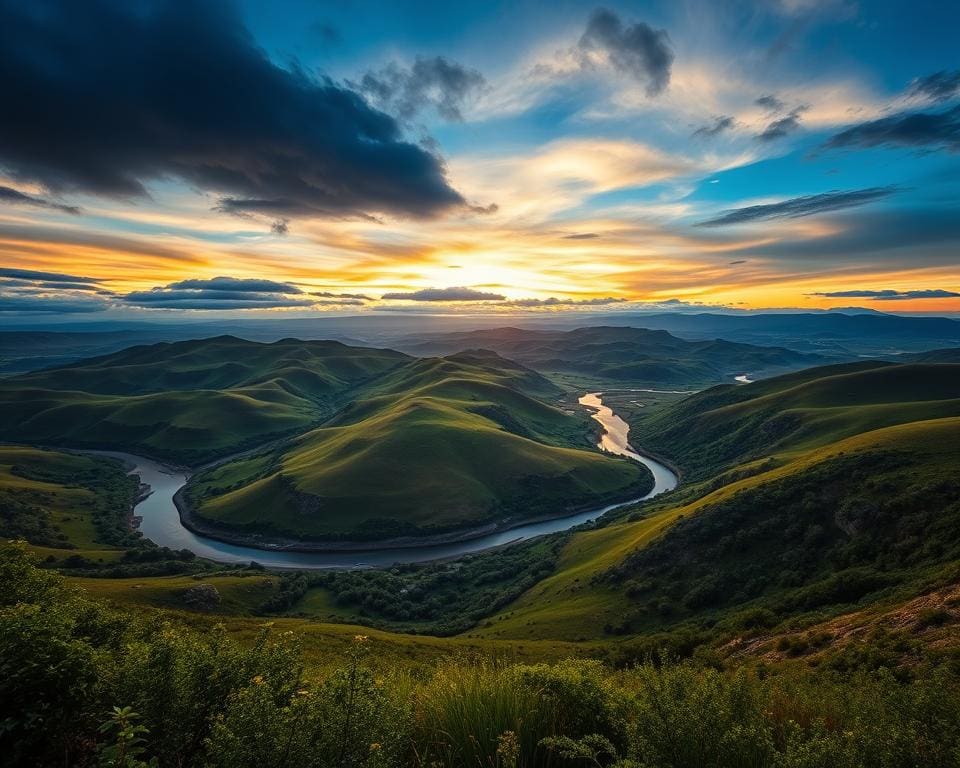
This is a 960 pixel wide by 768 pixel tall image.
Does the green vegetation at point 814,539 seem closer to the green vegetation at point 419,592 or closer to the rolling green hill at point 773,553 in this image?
the rolling green hill at point 773,553

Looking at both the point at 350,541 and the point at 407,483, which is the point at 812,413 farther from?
the point at 350,541

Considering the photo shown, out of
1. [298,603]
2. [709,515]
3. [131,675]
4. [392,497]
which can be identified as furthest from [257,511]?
[131,675]

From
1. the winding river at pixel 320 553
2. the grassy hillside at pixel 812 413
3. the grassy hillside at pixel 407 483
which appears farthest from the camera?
the grassy hillside at pixel 407 483

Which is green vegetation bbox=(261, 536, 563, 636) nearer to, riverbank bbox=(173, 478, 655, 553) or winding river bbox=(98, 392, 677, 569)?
winding river bbox=(98, 392, 677, 569)

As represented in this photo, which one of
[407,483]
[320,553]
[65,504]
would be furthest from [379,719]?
[65,504]

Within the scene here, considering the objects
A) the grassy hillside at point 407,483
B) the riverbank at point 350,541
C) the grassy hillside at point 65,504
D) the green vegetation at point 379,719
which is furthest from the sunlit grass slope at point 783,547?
the grassy hillside at point 65,504

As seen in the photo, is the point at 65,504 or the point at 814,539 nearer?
the point at 814,539
